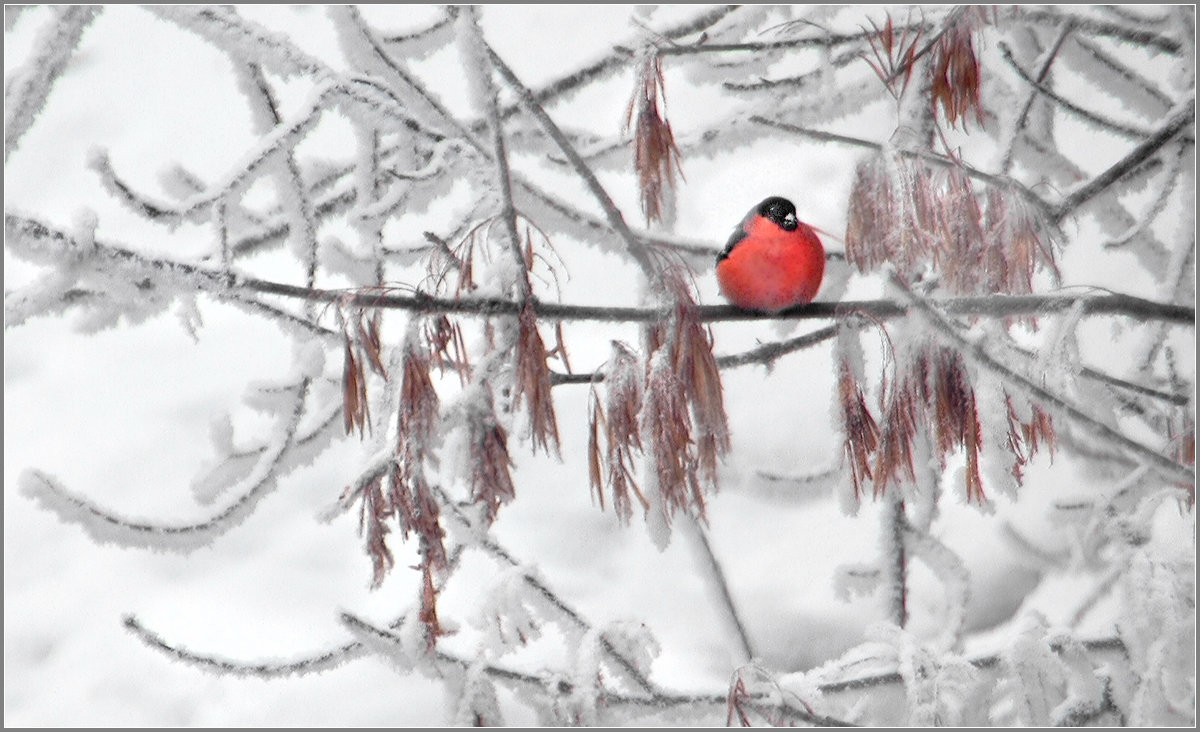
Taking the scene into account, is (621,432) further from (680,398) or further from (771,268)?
(771,268)

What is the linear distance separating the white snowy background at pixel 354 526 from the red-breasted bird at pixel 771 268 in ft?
2.55

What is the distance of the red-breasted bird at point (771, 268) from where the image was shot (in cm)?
120

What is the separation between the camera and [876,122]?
10.1 feet

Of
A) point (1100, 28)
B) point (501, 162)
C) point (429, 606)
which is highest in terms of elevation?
point (1100, 28)

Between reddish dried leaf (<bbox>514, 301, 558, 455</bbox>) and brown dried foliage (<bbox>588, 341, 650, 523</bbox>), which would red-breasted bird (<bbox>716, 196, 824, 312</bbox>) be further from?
reddish dried leaf (<bbox>514, 301, 558, 455</bbox>)

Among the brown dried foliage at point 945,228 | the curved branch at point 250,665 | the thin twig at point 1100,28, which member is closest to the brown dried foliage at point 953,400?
the brown dried foliage at point 945,228

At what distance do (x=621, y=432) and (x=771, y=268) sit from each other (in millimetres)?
386

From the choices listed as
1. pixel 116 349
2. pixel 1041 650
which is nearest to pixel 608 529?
pixel 1041 650

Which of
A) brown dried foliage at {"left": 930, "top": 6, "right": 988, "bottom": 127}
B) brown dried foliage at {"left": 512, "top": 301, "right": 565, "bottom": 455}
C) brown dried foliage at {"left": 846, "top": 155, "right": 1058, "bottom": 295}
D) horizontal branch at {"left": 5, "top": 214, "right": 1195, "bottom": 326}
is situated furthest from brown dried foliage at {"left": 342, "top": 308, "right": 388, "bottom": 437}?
brown dried foliage at {"left": 930, "top": 6, "right": 988, "bottom": 127}

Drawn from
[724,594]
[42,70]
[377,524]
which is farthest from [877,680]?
[42,70]

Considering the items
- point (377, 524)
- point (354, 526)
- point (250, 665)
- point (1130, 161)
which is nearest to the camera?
point (377, 524)

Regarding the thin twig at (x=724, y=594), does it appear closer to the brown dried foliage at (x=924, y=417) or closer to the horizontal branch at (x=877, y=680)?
the horizontal branch at (x=877, y=680)

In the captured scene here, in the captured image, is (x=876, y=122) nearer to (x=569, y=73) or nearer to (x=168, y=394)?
(x=569, y=73)

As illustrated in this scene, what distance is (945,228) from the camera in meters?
1.05
